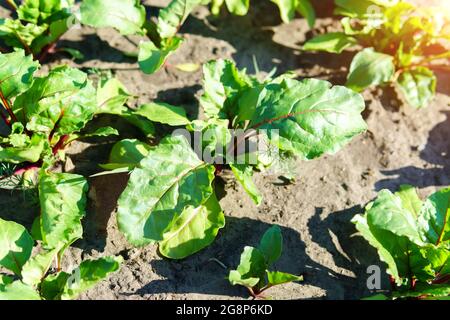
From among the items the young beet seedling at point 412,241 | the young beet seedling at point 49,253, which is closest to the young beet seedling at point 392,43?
the young beet seedling at point 412,241

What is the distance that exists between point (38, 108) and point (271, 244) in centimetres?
132

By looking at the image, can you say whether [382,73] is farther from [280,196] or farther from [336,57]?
[280,196]

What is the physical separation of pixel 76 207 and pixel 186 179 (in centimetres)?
53

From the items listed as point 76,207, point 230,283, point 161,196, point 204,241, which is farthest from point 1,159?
point 230,283

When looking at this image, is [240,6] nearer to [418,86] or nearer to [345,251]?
[418,86]

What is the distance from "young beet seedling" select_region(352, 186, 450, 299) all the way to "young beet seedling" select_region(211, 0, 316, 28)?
1425 mm

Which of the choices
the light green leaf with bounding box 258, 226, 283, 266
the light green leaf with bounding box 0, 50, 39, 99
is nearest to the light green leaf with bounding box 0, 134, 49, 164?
the light green leaf with bounding box 0, 50, 39, 99

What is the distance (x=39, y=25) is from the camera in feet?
11.1

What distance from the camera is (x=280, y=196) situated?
320 centimetres

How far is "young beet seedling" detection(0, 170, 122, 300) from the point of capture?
8.20 feet

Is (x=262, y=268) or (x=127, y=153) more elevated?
(x=127, y=153)

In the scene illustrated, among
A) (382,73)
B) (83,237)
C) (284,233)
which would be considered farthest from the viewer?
(382,73)

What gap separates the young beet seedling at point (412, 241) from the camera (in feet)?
9.07

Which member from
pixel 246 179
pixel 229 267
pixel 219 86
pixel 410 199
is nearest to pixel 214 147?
pixel 246 179
